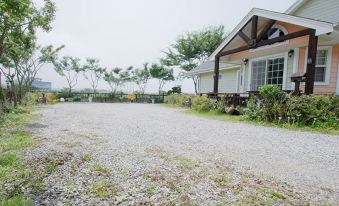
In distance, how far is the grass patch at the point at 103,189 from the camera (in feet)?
8.28

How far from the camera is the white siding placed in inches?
396

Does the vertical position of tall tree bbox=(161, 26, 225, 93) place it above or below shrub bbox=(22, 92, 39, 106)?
above

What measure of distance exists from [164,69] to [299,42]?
22.0 m

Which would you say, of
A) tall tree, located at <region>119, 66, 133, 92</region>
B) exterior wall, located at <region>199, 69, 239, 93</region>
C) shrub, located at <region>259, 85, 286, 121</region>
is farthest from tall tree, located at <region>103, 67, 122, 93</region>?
shrub, located at <region>259, 85, 286, 121</region>

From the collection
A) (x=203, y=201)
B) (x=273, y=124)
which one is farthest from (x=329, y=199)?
(x=273, y=124)

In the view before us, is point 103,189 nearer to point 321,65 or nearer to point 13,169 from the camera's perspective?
point 13,169

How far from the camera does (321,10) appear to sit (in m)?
10.8

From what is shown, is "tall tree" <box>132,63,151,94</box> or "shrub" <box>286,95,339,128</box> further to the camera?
"tall tree" <box>132,63,151,94</box>

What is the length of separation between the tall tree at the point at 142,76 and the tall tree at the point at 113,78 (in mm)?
2054

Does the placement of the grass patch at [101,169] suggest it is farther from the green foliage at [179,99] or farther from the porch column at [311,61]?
the green foliage at [179,99]

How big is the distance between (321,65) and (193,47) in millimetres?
20170

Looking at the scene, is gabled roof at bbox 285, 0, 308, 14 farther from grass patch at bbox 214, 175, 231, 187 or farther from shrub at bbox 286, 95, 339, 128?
grass patch at bbox 214, 175, 231, 187

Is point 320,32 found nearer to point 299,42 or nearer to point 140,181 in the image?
point 299,42

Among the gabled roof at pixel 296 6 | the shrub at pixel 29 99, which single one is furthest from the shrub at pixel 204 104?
the shrub at pixel 29 99
